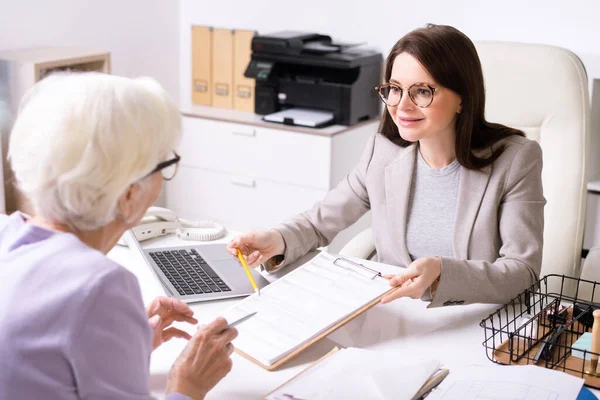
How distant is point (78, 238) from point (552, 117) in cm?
147

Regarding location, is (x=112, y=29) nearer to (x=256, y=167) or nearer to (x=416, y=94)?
(x=256, y=167)

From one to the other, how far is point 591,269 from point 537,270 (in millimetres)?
260

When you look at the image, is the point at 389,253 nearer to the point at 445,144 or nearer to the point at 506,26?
the point at 445,144

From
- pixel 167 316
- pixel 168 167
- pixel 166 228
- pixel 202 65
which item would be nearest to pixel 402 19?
pixel 202 65

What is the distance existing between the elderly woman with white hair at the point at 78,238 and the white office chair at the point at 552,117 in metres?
1.13

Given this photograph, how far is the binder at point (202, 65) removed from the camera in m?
3.77

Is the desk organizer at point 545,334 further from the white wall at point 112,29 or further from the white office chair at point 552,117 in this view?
the white wall at point 112,29

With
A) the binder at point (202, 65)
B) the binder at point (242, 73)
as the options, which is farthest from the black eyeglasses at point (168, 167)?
the binder at point (202, 65)

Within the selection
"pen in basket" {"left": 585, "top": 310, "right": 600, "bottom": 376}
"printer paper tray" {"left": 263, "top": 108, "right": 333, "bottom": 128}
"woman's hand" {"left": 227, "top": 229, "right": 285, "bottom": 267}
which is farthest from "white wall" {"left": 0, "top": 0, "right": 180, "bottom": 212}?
"pen in basket" {"left": 585, "top": 310, "right": 600, "bottom": 376}

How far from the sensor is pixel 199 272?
1693 millimetres

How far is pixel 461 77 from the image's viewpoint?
1.76 m

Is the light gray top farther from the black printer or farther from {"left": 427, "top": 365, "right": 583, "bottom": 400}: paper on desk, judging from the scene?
the black printer

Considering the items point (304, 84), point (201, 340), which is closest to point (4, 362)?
point (201, 340)

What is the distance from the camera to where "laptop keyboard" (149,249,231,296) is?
161cm
